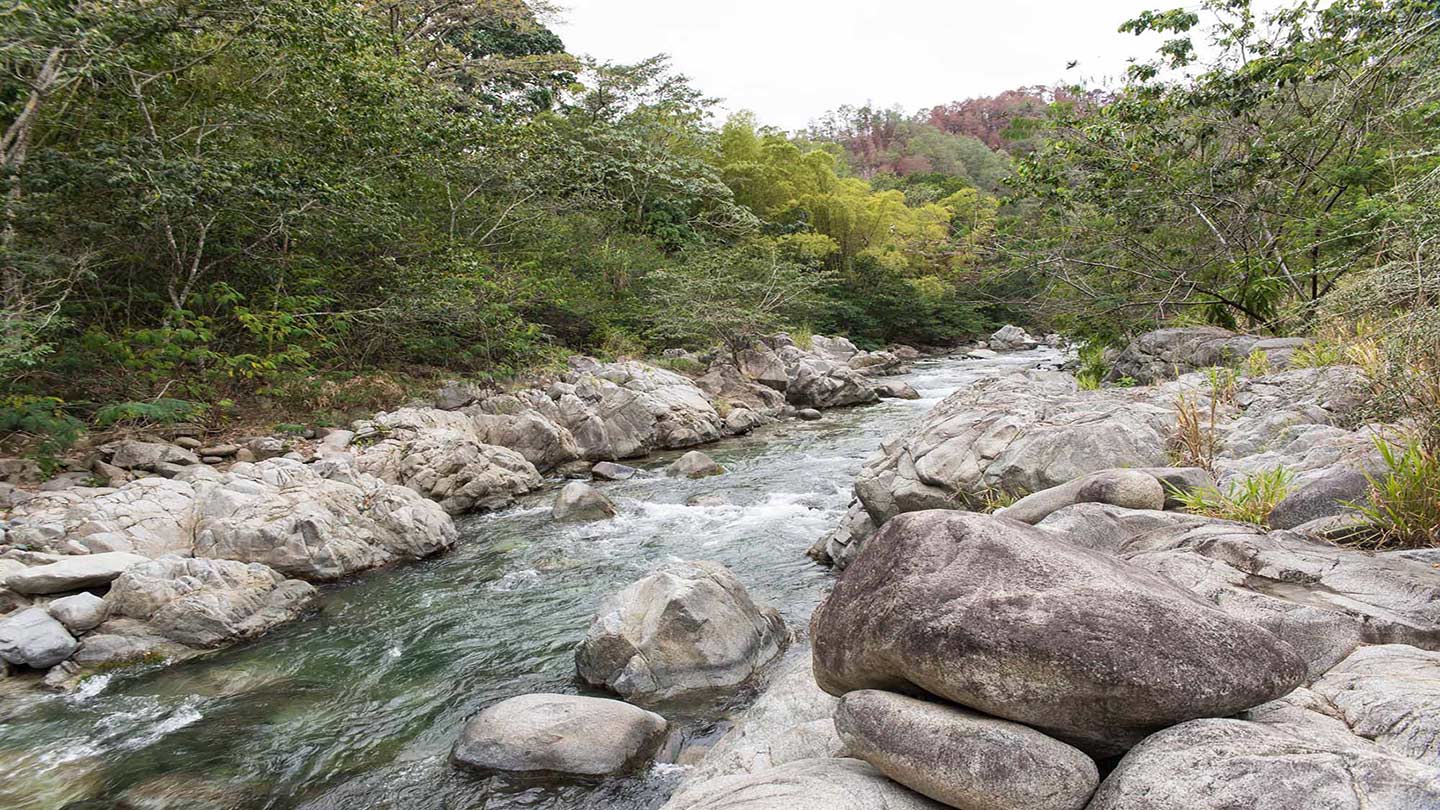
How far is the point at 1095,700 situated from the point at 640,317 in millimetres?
18584

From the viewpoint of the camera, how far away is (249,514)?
7.29 m

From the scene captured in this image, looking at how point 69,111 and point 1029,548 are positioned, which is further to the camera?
point 69,111

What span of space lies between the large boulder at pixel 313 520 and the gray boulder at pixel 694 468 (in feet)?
13.4

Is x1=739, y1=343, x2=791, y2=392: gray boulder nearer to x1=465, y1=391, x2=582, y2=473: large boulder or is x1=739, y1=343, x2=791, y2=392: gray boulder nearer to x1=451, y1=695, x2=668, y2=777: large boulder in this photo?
x1=465, y1=391, x2=582, y2=473: large boulder

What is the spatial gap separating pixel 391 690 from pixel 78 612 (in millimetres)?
2679

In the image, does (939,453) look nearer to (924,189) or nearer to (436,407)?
(436,407)

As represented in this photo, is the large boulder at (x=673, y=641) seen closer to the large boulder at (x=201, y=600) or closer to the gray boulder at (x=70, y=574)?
the large boulder at (x=201, y=600)

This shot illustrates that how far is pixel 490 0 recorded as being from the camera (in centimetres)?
1939

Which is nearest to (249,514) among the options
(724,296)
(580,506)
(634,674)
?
(580,506)

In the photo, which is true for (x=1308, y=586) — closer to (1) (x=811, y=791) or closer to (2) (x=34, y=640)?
(1) (x=811, y=791)

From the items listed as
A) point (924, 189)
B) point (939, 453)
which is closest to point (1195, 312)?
point (939, 453)

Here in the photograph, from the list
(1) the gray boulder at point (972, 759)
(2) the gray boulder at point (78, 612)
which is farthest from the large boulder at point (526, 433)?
(1) the gray boulder at point (972, 759)

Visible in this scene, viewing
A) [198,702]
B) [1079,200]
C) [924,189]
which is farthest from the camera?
[924,189]

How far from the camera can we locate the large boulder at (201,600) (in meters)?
5.80
